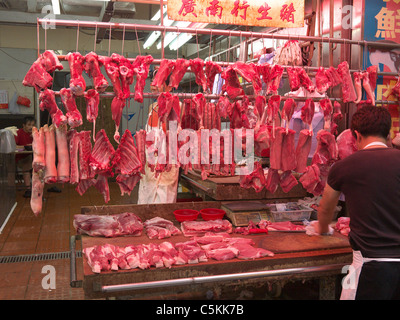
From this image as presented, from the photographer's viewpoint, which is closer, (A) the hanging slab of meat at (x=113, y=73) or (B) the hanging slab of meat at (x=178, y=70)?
(A) the hanging slab of meat at (x=113, y=73)

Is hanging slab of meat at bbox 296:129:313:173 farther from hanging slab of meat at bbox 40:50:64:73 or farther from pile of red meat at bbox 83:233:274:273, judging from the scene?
hanging slab of meat at bbox 40:50:64:73

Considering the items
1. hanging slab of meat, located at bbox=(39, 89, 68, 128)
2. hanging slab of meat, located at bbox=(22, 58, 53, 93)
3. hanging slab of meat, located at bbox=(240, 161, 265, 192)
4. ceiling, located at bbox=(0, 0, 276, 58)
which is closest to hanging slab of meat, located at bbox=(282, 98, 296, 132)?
hanging slab of meat, located at bbox=(240, 161, 265, 192)

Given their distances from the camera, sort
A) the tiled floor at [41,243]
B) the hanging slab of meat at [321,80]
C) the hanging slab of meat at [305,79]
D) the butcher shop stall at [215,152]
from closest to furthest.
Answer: the butcher shop stall at [215,152], the hanging slab of meat at [305,79], the hanging slab of meat at [321,80], the tiled floor at [41,243]

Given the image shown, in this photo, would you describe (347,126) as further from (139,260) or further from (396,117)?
(139,260)

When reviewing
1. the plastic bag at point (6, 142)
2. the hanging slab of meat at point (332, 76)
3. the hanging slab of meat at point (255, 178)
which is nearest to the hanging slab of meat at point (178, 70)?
the hanging slab of meat at point (255, 178)

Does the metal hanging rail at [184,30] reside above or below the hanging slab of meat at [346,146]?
above

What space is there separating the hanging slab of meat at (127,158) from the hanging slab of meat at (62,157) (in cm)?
41

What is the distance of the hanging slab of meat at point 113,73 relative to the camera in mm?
3652

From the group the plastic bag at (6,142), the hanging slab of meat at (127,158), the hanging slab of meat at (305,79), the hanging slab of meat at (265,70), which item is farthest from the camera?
the plastic bag at (6,142)

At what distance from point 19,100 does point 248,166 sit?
1102 centimetres

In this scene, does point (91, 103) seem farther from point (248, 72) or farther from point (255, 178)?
point (255, 178)

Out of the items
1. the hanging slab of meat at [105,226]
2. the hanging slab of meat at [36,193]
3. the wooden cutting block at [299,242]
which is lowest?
the wooden cutting block at [299,242]

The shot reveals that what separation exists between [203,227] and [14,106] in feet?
36.1

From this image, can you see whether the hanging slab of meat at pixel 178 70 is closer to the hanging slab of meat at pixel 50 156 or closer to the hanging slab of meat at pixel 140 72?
the hanging slab of meat at pixel 140 72
